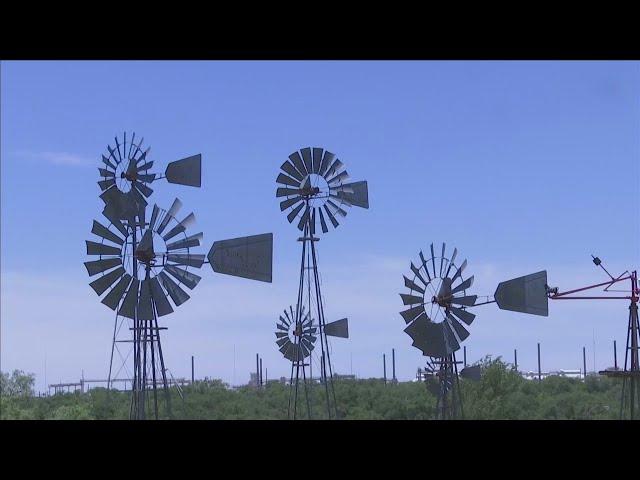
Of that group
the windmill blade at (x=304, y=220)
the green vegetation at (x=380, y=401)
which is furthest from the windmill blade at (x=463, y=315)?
the green vegetation at (x=380, y=401)

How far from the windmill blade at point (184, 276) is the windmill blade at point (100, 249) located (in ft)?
1.98

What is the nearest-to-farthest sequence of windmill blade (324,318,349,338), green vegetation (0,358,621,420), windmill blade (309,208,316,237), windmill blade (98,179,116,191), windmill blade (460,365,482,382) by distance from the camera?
windmill blade (98,179,116,191)
windmill blade (309,208,316,237)
windmill blade (324,318,349,338)
windmill blade (460,365,482,382)
green vegetation (0,358,621,420)

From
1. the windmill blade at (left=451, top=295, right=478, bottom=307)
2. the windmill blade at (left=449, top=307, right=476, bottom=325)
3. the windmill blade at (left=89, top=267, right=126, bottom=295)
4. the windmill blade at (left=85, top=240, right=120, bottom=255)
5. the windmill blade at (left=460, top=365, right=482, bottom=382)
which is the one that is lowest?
the windmill blade at (left=460, top=365, right=482, bottom=382)

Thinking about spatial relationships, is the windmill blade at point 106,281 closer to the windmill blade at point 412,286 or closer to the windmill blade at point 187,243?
the windmill blade at point 187,243

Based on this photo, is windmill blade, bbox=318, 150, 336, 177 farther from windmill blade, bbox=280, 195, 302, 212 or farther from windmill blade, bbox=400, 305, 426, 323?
windmill blade, bbox=400, 305, 426, 323

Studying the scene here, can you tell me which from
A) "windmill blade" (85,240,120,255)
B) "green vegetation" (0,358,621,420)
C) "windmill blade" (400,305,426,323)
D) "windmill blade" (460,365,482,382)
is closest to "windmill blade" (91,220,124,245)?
"windmill blade" (85,240,120,255)

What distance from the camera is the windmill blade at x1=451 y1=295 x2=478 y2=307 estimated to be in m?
13.7

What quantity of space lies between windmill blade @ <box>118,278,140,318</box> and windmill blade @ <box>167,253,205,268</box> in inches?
19.6

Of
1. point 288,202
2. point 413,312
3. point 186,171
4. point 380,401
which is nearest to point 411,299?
point 413,312

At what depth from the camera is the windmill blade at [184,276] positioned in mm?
11580

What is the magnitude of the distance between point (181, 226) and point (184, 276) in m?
0.57

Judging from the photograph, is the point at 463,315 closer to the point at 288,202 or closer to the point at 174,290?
the point at 288,202
